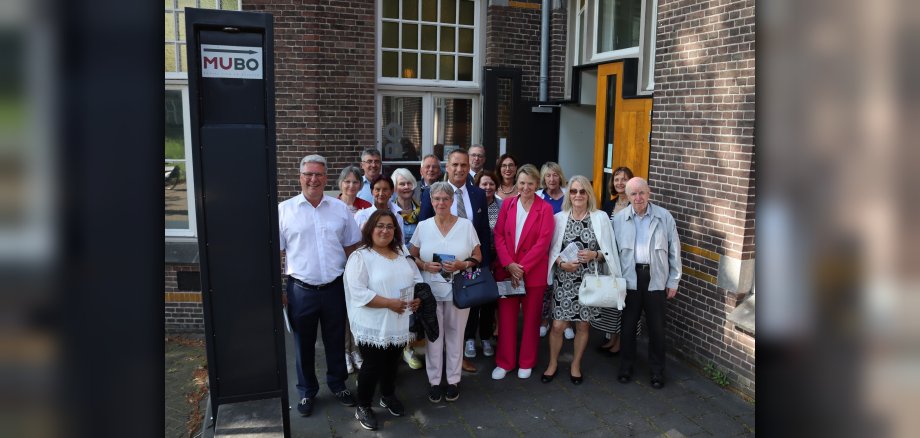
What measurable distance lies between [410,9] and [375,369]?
18.4 feet

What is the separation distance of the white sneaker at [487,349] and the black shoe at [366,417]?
1.81 m

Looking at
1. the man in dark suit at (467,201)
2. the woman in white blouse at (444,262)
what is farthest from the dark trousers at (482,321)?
the woman in white blouse at (444,262)

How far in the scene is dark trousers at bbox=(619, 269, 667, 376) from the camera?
19.4 feet

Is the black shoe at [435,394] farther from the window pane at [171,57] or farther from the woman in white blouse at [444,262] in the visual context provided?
the window pane at [171,57]

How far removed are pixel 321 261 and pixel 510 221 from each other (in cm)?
181

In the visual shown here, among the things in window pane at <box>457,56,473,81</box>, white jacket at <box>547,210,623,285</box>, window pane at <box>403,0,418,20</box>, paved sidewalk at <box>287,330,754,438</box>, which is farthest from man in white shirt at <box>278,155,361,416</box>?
window pane at <box>457,56,473,81</box>

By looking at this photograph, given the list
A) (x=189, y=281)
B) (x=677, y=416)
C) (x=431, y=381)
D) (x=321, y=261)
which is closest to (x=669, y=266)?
(x=677, y=416)

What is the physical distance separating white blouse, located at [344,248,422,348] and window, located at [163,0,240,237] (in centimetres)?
375

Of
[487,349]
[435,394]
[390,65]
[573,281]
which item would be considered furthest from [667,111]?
[390,65]

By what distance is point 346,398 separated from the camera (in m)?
5.63

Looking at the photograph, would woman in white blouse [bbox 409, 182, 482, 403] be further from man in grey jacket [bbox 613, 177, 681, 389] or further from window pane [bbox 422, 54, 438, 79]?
window pane [bbox 422, 54, 438, 79]

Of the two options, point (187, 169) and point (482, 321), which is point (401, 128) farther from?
point (482, 321)

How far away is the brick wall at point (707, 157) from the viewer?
575cm
